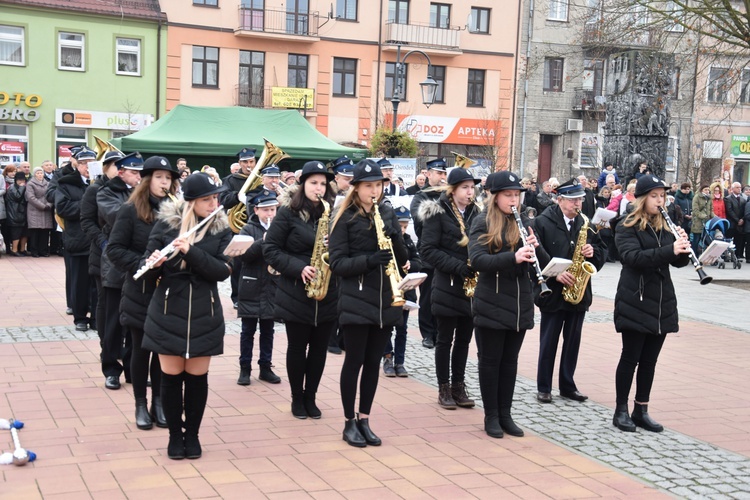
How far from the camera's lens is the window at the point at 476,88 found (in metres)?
40.0

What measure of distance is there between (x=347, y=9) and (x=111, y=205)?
103 ft

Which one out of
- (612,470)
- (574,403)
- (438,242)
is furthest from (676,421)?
(438,242)

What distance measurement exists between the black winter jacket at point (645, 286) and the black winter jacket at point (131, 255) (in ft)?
11.8

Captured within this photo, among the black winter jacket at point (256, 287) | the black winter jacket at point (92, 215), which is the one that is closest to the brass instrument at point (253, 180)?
the black winter jacket at point (256, 287)

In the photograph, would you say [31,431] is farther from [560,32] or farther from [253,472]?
[560,32]

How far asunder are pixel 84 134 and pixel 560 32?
21.1 metres

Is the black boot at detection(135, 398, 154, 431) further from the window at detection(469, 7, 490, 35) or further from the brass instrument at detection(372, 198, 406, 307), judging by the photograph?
the window at detection(469, 7, 490, 35)

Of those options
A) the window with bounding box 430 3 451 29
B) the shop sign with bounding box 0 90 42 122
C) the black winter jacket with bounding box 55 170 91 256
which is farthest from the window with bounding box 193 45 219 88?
the black winter jacket with bounding box 55 170 91 256

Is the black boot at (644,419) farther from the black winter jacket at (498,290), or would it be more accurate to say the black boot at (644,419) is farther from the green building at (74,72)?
the green building at (74,72)

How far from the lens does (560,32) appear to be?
40500mm

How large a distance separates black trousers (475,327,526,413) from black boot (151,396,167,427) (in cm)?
239

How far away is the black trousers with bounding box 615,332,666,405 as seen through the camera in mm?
7113

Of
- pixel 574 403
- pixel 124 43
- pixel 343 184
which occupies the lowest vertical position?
pixel 574 403

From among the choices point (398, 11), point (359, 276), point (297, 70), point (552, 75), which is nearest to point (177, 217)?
point (359, 276)
